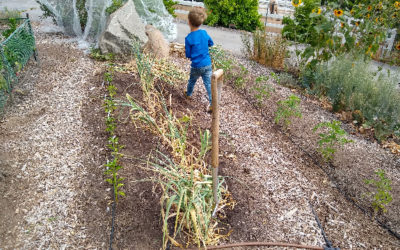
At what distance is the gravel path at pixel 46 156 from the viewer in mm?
2318

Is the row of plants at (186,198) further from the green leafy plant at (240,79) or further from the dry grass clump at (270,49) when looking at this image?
the dry grass clump at (270,49)

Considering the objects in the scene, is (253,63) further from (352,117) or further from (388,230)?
(388,230)

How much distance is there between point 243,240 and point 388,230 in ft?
4.10

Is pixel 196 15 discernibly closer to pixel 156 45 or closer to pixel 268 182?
pixel 156 45

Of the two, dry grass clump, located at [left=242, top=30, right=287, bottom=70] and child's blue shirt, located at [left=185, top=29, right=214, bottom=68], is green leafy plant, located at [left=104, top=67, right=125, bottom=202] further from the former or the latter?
dry grass clump, located at [left=242, top=30, right=287, bottom=70]

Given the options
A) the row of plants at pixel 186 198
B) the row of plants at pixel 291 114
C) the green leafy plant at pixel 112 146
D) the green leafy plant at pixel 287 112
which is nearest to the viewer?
the row of plants at pixel 186 198

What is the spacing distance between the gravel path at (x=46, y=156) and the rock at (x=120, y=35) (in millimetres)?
529

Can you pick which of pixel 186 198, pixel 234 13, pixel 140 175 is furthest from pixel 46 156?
pixel 234 13

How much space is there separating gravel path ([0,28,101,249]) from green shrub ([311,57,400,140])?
3.54 meters

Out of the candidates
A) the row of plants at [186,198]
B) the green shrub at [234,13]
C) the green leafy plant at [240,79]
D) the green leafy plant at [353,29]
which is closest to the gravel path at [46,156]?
the row of plants at [186,198]

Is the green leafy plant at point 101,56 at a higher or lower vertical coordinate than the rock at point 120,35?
lower

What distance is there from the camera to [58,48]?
5.80m

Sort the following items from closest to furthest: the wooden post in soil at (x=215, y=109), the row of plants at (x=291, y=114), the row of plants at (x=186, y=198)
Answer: the wooden post in soil at (x=215, y=109) < the row of plants at (x=186, y=198) < the row of plants at (x=291, y=114)

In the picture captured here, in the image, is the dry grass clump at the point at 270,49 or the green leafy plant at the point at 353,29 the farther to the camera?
the dry grass clump at the point at 270,49
